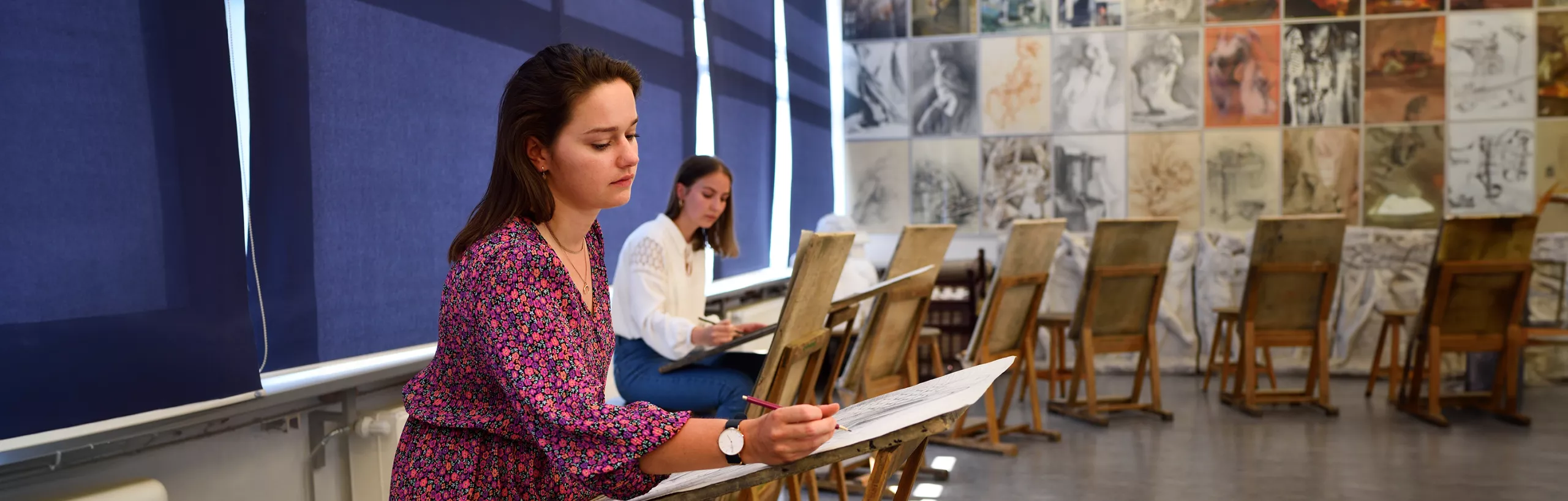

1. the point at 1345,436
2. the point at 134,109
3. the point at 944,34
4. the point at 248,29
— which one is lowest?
the point at 1345,436

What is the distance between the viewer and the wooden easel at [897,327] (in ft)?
13.8

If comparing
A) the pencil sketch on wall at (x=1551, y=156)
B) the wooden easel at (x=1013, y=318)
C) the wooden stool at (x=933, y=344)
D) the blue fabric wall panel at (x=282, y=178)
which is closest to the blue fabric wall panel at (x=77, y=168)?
the blue fabric wall panel at (x=282, y=178)

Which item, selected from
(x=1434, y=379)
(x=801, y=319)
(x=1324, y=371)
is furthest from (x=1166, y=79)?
(x=801, y=319)

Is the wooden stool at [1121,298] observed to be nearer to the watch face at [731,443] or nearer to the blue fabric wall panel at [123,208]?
the blue fabric wall panel at [123,208]

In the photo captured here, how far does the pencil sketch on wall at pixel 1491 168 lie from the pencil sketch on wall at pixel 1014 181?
109 inches

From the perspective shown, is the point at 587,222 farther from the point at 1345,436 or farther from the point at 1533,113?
the point at 1533,113

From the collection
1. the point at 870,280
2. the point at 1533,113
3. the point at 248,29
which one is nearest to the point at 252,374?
the point at 248,29

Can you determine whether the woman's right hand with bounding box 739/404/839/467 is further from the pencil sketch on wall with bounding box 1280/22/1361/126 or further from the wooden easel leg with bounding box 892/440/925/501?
the pencil sketch on wall with bounding box 1280/22/1361/126

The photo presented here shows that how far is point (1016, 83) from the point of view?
28.4 ft

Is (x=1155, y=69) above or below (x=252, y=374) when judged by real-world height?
above

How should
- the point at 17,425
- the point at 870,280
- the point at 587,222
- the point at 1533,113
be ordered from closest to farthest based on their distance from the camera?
1. the point at 587,222
2. the point at 17,425
3. the point at 870,280
4. the point at 1533,113

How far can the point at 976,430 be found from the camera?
568cm

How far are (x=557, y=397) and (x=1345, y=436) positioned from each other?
504 centimetres

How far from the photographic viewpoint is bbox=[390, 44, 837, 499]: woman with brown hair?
1.39 meters
